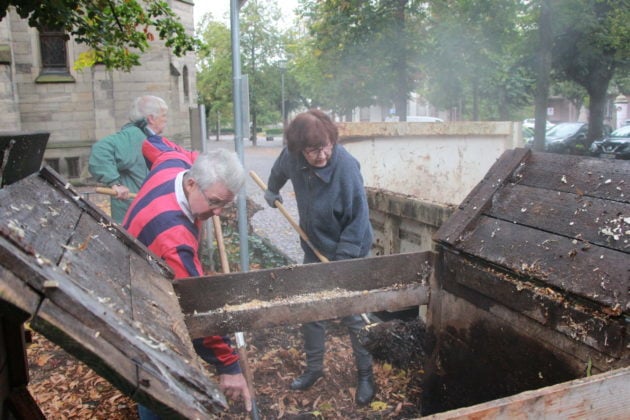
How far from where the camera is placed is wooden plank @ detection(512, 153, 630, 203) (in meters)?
2.31

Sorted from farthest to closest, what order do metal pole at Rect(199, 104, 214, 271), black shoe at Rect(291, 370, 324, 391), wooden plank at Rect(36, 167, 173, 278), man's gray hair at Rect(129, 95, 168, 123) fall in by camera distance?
metal pole at Rect(199, 104, 214, 271), man's gray hair at Rect(129, 95, 168, 123), black shoe at Rect(291, 370, 324, 391), wooden plank at Rect(36, 167, 173, 278)

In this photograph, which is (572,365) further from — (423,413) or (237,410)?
(237,410)

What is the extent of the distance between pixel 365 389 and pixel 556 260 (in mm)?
1704

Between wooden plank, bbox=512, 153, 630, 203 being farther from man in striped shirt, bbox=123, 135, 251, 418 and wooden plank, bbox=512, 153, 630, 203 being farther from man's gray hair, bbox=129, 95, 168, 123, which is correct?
man's gray hair, bbox=129, 95, 168, 123

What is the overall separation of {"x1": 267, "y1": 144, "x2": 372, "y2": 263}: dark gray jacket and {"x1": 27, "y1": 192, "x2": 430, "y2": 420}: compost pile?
0.67 metres

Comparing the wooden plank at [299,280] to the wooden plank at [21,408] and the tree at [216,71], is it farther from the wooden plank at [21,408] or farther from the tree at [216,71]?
the tree at [216,71]

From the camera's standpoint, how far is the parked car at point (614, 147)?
18.3 meters

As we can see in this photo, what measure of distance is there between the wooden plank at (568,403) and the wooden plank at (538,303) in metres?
0.43

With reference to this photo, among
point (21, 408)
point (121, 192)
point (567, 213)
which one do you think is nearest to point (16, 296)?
point (21, 408)

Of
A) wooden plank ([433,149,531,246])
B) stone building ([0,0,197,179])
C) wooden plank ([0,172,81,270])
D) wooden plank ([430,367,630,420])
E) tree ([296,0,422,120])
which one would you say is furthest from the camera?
tree ([296,0,422,120])

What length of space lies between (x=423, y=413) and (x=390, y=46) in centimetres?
1347

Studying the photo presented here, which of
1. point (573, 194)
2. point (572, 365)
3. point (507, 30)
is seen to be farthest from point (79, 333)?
point (507, 30)

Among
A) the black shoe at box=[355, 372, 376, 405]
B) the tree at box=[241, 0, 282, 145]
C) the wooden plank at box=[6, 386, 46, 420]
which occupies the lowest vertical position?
the black shoe at box=[355, 372, 376, 405]

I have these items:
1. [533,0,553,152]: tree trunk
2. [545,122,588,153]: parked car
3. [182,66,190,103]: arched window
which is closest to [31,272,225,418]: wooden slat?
[533,0,553,152]: tree trunk
